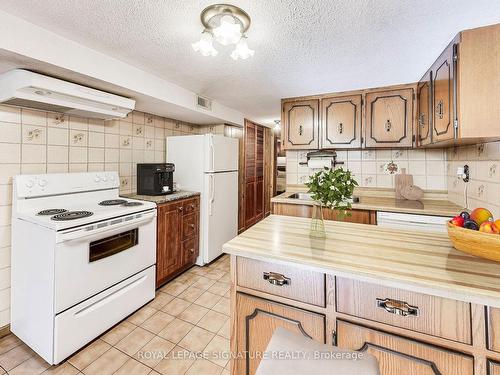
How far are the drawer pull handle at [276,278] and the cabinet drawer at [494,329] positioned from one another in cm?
66

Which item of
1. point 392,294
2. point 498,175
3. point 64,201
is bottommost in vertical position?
point 392,294

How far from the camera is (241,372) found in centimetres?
118

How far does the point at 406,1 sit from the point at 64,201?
2767 mm

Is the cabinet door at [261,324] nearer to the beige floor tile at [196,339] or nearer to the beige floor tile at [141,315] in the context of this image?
the beige floor tile at [196,339]

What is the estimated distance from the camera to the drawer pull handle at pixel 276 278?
1.06 meters

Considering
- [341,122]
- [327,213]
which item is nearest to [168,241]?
[327,213]

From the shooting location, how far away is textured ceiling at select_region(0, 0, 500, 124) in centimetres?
128

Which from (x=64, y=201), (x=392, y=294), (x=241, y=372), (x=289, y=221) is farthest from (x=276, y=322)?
(x=64, y=201)

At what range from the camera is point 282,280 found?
107 centimetres

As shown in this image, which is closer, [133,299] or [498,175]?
[498,175]

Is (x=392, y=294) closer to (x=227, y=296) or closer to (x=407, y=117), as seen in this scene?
(x=227, y=296)

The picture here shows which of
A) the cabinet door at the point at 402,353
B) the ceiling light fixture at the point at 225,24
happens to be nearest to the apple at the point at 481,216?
the cabinet door at the point at 402,353

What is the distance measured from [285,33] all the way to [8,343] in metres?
2.93

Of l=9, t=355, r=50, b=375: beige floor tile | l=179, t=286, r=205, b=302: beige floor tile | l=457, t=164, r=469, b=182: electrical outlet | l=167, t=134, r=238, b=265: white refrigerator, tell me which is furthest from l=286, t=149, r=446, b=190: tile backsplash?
l=9, t=355, r=50, b=375: beige floor tile
